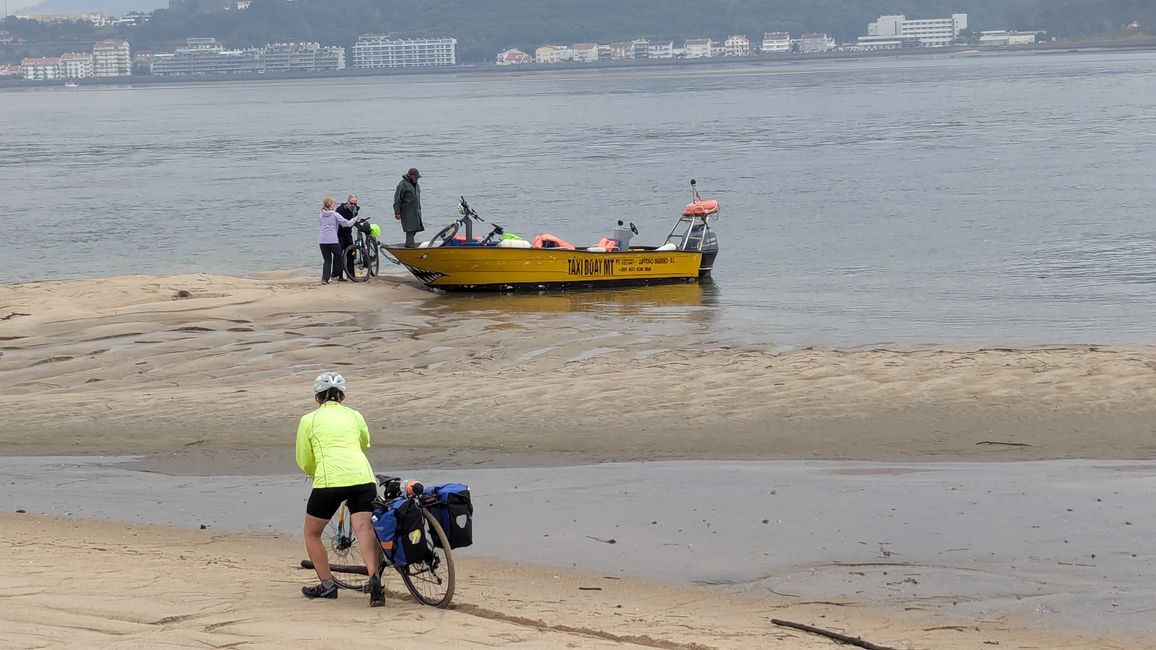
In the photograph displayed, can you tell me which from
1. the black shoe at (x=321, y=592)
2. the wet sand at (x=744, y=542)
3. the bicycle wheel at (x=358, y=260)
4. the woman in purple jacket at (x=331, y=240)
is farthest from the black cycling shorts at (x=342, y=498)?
the bicycle wheel at (x=358, y=260)

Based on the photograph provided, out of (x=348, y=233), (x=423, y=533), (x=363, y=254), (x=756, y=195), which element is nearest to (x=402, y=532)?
(x=423, y=533)

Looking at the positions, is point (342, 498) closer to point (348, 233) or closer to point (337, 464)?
point (337, 464)

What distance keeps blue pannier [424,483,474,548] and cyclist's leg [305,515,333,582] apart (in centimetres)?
66

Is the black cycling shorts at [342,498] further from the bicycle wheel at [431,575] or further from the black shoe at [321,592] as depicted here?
the black shoe at [321,592]

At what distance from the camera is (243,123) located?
99125 mm

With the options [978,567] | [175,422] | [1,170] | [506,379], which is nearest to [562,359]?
[506,379]

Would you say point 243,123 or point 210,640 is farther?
point 243,123

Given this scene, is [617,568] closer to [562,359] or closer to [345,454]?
[345,454]

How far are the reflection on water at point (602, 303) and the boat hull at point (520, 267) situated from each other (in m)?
0.16

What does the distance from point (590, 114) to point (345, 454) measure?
90385mm

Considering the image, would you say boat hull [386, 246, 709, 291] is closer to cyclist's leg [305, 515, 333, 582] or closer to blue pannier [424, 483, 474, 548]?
cyclist's leg [305, 515, 333, 582]

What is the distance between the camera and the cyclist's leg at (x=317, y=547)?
24.1 feet

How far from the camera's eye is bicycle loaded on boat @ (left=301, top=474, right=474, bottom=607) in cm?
713

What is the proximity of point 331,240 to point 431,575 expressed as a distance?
14.2 m
